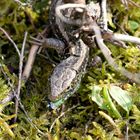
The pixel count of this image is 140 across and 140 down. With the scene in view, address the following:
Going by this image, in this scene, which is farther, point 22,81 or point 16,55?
point 16,55

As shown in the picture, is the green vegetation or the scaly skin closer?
the green vegetation

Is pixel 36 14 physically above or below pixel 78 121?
above

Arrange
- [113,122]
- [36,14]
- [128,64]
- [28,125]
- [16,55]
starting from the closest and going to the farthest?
[113,122]
[28,125]
[128,64]
[16,55]
[36,14]

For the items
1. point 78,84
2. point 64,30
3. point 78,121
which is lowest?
point 78,121

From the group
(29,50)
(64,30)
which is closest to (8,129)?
(29,50)

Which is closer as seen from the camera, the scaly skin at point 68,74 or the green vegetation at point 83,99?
the green vegetation at point 83,99

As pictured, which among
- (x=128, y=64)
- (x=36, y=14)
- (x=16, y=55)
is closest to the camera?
(x=128, y=64)

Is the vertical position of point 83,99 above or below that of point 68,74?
below

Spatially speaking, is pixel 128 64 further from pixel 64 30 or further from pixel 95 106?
pixel 64 30
